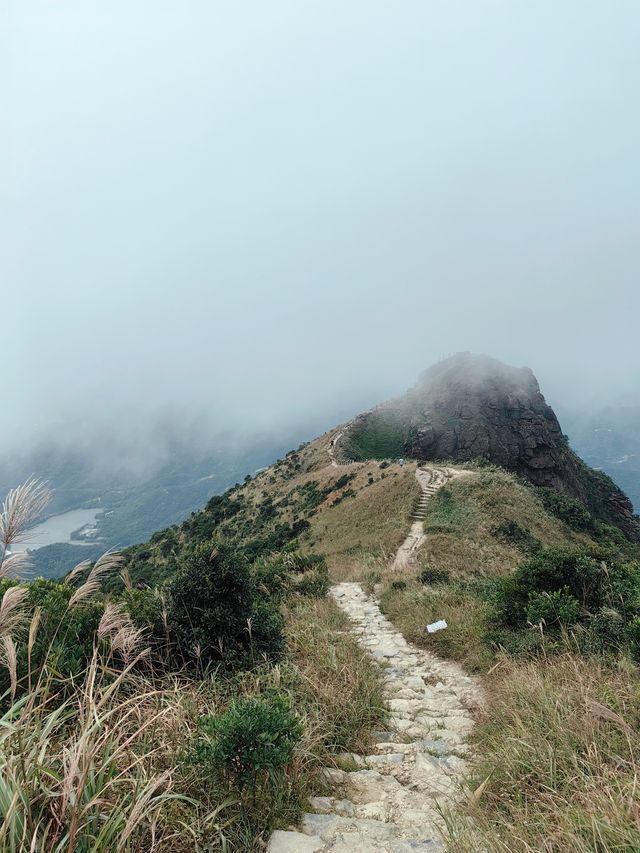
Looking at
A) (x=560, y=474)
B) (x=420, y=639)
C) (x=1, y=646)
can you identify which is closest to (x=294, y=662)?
(x=1, y=646)

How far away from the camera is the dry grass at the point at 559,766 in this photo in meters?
2.72

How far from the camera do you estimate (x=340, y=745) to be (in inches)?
200

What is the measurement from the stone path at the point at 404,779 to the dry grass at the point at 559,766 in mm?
381

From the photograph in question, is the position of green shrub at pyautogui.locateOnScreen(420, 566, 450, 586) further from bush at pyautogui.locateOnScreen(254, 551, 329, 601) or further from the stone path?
the stone path

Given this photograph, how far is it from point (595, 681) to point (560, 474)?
81826 millimetres

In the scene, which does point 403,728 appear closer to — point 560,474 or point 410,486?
point 410,486

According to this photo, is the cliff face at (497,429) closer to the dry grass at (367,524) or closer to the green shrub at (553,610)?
the dry grass at (367,524)

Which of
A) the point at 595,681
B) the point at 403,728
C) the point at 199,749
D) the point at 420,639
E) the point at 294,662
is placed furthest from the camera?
the point at 420,639

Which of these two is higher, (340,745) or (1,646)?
(1,646)

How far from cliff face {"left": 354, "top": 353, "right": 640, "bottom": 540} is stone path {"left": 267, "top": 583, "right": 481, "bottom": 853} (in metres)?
71.0

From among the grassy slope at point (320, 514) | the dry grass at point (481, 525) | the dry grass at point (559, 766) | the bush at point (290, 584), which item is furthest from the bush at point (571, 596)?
the grassy slope at point (320, 514)

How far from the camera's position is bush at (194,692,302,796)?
342cm

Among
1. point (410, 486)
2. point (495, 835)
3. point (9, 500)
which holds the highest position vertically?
point (9, 500)

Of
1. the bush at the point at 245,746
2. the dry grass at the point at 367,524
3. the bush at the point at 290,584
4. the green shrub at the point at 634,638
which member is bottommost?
the dry grass at the point at 367,524
